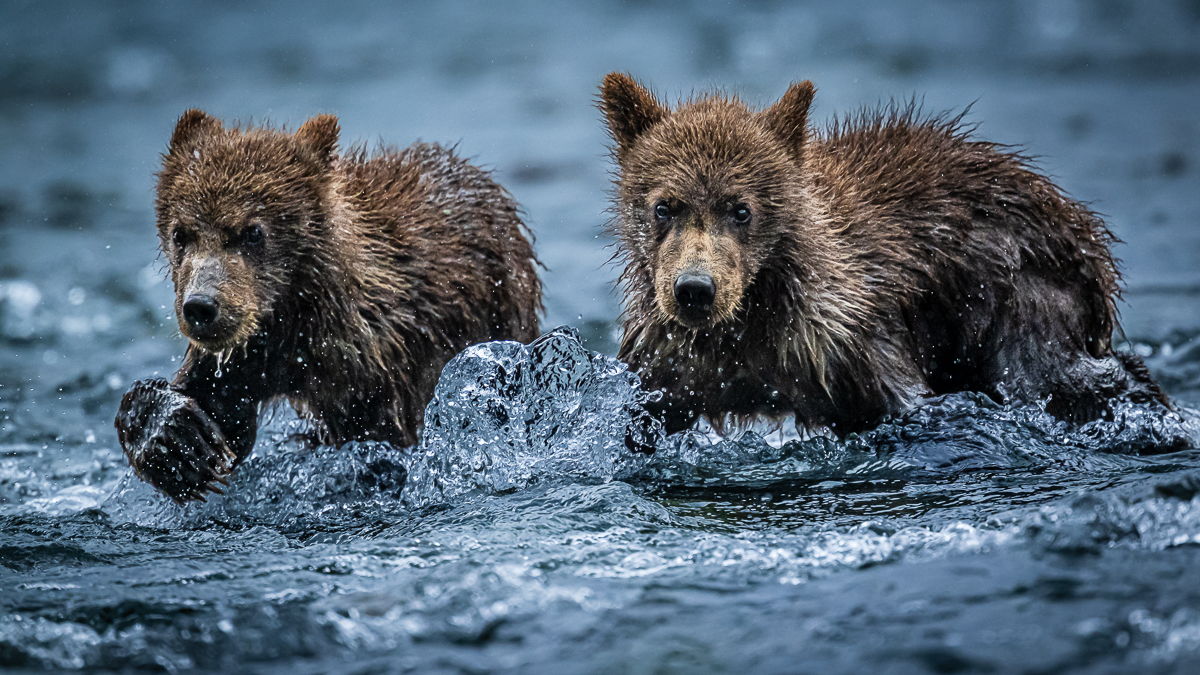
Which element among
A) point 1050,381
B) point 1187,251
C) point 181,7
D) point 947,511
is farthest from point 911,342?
point 181,7

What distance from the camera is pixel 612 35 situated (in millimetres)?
21062

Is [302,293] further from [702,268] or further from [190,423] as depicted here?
[702,268]

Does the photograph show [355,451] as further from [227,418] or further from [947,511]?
[947,511]

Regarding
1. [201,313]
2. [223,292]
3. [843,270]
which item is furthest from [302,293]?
[843,270]

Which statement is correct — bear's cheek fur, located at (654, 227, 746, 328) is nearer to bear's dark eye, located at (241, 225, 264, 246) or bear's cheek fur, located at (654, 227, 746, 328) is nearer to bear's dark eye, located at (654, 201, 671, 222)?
bear's dark eye, located at (654, 201, 671, 222)

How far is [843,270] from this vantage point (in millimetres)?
6539

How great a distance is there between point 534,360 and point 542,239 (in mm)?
6050

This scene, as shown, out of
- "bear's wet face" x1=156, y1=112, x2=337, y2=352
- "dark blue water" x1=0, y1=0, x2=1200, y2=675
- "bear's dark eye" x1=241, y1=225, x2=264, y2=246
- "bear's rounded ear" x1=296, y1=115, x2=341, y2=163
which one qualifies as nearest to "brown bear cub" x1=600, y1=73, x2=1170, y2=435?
"dark blue water" x1=0, y1=0, x2=1200, y2=675

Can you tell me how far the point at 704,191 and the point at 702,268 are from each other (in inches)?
19.2

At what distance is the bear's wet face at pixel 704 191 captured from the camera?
602cm

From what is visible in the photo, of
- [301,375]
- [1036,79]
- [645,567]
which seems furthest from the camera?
[1036,79]

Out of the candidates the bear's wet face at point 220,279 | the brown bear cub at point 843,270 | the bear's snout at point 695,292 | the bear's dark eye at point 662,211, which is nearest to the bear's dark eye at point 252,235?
the bear's wet face at point 220,279

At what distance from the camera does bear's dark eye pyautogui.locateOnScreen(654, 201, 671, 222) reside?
248 inches

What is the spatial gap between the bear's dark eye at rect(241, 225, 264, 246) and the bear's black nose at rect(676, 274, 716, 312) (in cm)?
209
